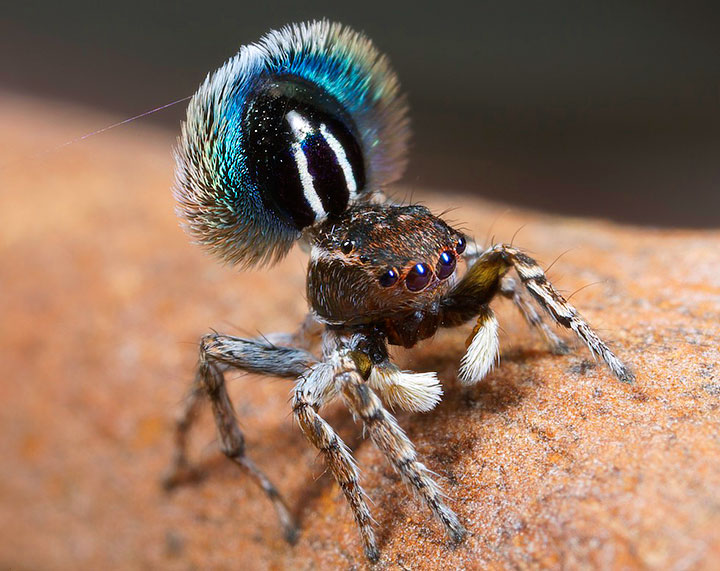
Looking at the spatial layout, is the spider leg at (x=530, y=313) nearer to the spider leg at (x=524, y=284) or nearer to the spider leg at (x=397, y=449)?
the spider leg at (x=524, y=284)

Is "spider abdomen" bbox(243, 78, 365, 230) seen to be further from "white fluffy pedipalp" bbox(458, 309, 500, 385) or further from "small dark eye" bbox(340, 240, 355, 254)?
"white fluffy pedipalp" bbox(458, 309, 500, 385)

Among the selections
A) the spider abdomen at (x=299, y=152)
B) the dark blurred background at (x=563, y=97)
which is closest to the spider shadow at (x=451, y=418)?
the spider abdomen at (x=299, y=152)

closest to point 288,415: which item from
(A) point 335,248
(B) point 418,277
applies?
(A) point 335,248

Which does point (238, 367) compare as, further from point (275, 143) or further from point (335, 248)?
point (275, 143)

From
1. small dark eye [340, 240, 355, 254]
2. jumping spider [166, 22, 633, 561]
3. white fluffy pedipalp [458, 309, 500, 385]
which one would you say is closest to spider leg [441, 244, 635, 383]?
jumping spider [166, 22, 633, 561]

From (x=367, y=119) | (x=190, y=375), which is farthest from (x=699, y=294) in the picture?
(x=190, y=375)
